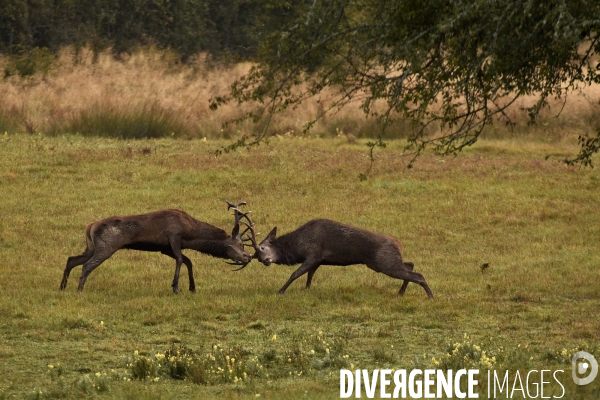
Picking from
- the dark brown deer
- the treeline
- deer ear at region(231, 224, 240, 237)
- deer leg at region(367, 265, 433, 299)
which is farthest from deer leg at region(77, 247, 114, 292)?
the treeline

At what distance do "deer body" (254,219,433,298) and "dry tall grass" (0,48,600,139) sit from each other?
1213 centimetres

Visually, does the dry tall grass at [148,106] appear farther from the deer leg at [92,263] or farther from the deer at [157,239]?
the deer leg at [92,263]

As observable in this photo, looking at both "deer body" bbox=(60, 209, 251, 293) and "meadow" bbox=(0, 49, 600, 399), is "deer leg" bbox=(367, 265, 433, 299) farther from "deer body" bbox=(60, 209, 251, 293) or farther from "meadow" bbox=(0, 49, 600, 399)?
"deer body" bbox=(60, 209, 251, 293)

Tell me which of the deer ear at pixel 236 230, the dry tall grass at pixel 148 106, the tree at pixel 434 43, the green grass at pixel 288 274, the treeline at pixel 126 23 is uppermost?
the treeline at pixel 126 23

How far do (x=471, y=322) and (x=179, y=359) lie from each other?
412 cm

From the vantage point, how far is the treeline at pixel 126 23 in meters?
36.3

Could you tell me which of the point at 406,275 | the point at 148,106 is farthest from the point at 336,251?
the point at 148,106

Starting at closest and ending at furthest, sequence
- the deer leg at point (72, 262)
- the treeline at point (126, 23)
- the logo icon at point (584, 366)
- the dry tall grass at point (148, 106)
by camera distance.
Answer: the logo icon at point (584, 366)
the deer leg at point (72, 262)
the dry tall grass at point (148, 106)
the treeline at point (126, 23)

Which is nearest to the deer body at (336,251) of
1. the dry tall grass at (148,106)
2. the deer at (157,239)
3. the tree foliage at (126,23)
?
the deer at (157,239)

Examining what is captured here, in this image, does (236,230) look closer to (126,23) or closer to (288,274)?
(288,274)

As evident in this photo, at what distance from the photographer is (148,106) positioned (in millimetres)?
26938

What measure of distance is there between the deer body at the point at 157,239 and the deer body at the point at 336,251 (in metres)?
0.52

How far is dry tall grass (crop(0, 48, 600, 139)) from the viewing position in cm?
2638

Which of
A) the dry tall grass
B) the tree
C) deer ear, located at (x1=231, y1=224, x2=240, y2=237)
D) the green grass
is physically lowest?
the green grass
